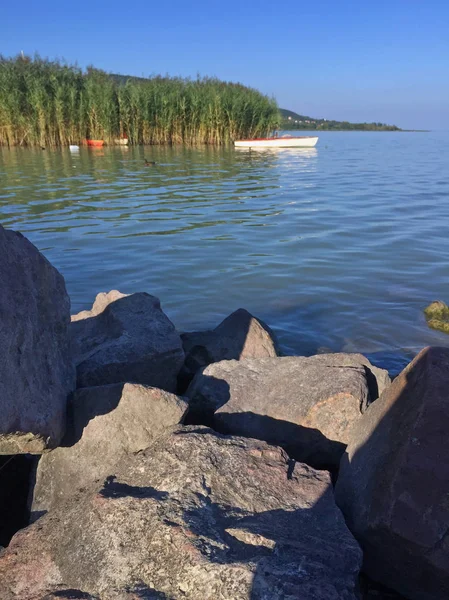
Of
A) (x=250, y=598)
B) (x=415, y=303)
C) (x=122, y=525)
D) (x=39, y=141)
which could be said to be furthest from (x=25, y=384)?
(x=39, y=141)

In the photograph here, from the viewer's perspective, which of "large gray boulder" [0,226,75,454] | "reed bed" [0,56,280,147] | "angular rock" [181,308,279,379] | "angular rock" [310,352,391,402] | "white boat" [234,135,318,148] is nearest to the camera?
"large gray boulder" [0,226,75,454]

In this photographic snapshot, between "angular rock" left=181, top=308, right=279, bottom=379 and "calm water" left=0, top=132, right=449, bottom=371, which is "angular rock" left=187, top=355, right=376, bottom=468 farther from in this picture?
"calm water" left=0, top=132, right=449, bottom=371

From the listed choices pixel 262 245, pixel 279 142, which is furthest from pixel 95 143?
pixel 262 245

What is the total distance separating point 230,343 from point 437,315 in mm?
3318

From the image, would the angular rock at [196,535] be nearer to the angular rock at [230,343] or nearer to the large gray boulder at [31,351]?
the large gray boulder at [31,351]

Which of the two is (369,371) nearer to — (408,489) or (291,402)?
(291,402)

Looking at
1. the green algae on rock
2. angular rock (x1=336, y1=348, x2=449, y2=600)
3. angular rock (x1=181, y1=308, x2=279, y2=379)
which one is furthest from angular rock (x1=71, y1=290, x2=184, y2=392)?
the green algae on rock

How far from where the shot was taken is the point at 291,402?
3.39 m

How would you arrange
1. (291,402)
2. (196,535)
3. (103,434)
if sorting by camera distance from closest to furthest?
1. (196,535)
2. (103,434)
3. (291,402)

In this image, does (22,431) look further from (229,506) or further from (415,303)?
(415,303)

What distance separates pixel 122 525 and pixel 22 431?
0.70 m

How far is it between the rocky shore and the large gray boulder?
0.01 meters

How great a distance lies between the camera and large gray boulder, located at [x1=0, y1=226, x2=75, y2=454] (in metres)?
2.53

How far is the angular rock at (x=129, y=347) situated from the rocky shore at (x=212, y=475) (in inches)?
1.4
